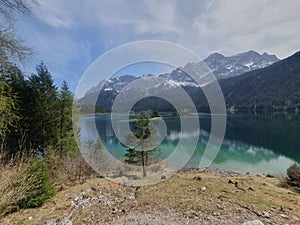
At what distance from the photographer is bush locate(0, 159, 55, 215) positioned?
16.8 ft

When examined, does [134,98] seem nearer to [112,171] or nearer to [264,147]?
[112,171]

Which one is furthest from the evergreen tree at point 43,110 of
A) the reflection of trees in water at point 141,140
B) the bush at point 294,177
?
the bush at point 294,177

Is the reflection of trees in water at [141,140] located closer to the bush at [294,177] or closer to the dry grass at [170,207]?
the dry grass at [170,207]

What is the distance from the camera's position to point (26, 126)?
1288cm

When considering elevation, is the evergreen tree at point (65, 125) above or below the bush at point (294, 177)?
above

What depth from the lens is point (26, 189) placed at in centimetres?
537

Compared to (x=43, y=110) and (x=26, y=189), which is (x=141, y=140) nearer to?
(x=43, y=110)

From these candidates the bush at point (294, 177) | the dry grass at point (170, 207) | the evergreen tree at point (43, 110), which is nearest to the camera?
the dry grass at point (170, 207)

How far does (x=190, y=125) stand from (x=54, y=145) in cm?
3815

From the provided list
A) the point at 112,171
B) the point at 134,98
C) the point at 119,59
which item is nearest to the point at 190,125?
the point at 112,171

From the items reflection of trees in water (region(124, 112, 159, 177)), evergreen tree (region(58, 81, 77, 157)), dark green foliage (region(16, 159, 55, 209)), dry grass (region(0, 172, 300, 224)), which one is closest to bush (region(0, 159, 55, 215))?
dark green foliage (region(16, 159, 55, 209))

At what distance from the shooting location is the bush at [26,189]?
5105 mm

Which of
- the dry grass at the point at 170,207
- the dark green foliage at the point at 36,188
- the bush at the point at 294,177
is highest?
the dark green foliage at the point at 36,188

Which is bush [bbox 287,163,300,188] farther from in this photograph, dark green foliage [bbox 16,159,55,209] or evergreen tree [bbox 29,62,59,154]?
evergreen tree [bbox 29,62,59,154]
